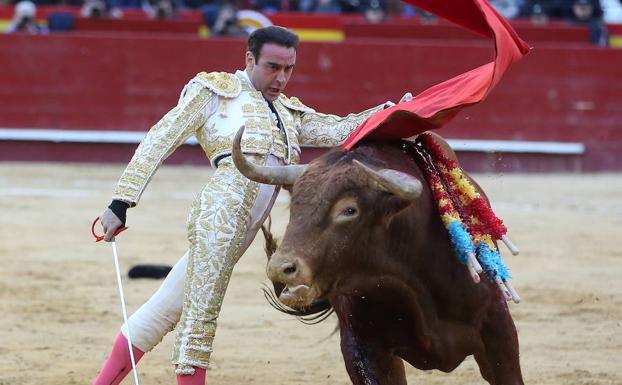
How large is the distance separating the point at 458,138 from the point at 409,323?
24.5 feet

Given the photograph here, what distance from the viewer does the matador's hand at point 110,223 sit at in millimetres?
3270

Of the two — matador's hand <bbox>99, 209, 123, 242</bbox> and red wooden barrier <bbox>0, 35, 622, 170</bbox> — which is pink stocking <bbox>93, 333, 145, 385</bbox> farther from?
red wooden barrier <bbox>0, 35, 622, 170</bbox>

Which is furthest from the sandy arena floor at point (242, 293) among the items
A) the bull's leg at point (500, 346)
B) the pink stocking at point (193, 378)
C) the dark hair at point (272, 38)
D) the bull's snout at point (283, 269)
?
the bull's snout at point (283, 269)

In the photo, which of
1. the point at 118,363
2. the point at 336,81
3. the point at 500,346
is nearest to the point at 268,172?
the point at 500,346

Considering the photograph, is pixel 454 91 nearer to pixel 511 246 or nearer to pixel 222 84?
pixel 511 246

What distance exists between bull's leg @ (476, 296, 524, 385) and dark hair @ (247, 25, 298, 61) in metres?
0.93

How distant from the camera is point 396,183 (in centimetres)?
286

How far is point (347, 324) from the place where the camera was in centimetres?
331

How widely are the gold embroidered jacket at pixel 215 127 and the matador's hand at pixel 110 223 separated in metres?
0.06

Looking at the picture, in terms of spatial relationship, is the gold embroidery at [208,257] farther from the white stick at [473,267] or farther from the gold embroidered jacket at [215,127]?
the white stick at [473,267]

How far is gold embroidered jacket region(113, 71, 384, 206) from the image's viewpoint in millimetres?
3381

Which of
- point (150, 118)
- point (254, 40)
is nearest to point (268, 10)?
point (150, 118)

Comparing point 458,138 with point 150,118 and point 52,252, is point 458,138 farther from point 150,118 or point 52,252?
point 52,252

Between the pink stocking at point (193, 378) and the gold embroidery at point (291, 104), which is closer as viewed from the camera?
the pink stocking at point (193, 378)
